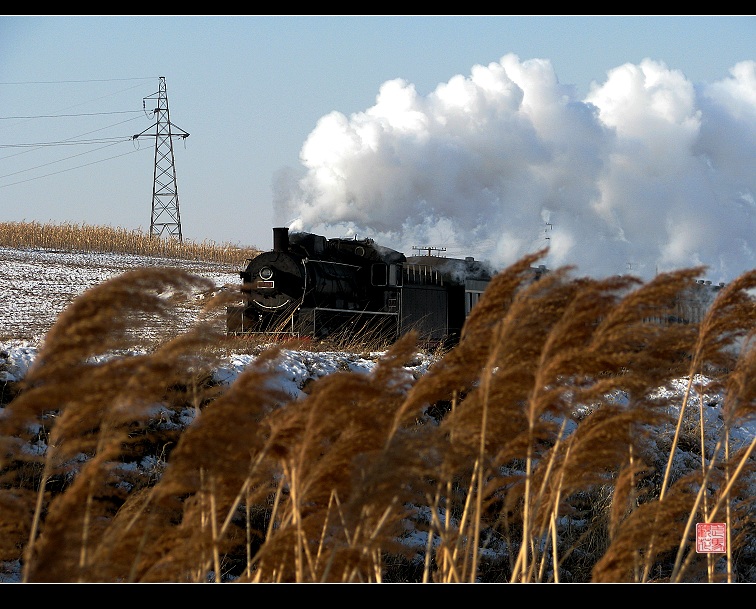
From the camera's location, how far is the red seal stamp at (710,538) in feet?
18.7

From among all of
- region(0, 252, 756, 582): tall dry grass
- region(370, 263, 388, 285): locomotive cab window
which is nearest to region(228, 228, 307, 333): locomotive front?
region(370, 263, 388, 285): locomotive cab window

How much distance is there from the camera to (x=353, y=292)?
56.3 ft

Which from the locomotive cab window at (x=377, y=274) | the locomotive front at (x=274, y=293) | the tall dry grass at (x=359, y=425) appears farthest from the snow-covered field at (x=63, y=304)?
the locomotive cab window at (x=377, y=274)

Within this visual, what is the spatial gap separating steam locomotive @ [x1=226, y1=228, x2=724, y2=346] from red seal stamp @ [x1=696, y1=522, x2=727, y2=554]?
29.4 ft

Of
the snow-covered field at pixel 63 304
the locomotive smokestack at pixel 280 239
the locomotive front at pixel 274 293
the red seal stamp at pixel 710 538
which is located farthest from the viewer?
the locomotive smokestack at pixel 280 239

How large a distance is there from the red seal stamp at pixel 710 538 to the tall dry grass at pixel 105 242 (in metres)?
29.0

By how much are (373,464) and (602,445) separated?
1.57m

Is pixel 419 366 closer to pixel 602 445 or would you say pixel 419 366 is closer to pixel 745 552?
pixel 745 552

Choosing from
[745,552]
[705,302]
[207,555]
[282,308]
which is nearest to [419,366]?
[282,308]

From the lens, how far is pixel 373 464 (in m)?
3.70

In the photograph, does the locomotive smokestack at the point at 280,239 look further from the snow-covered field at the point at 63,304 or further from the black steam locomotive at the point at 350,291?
the snow-covered field at the point at 63,304

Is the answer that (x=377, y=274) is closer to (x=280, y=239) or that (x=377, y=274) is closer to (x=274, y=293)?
(x=280, y=239)

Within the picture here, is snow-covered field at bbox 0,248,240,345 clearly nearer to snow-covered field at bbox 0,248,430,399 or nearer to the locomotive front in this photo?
snow-covered field at bbox 0,248,430,399

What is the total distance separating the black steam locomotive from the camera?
52.2 ft
